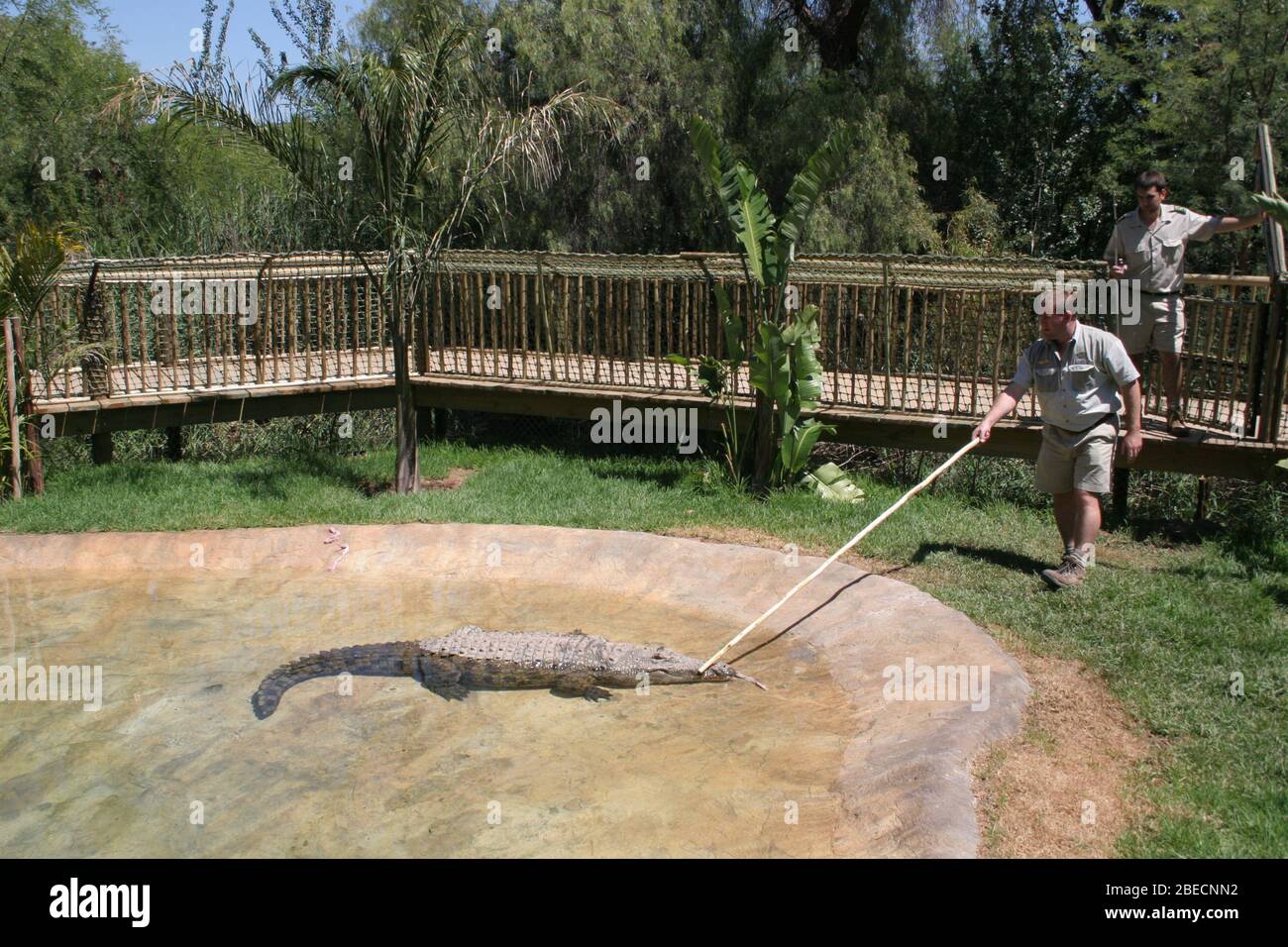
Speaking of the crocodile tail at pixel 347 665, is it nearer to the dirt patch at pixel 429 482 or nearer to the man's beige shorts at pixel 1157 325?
the dirt patch at pixel 429 482

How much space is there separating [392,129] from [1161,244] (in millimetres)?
5846

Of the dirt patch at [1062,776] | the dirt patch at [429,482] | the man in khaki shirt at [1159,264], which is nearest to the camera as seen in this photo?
the dirt patch at [1062,776]

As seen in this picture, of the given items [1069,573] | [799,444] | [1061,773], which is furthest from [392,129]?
[1061,773]

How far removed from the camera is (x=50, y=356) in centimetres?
977

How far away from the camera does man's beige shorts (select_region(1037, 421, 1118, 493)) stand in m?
6.85

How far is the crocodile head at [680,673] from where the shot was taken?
6297mm

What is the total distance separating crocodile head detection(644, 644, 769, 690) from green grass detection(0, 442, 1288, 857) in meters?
1.42

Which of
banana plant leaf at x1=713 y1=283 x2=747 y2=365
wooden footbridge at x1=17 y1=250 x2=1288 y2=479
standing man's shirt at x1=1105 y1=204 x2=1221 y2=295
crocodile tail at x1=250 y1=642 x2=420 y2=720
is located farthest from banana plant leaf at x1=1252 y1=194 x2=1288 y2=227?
crocodile tail at x1=250 y1=642 x2=420 y2=720

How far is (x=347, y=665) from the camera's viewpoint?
654 centimetres

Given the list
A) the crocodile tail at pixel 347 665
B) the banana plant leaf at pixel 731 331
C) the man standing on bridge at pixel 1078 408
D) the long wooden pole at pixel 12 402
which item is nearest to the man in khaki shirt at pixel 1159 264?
the man standing on bridge at pixel 1078 408

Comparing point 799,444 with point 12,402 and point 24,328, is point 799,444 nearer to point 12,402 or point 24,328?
point 12,402

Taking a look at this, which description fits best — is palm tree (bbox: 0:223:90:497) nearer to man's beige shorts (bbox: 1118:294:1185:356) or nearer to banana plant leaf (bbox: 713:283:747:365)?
banana plant leaf (bbox: 713:283:747:365)

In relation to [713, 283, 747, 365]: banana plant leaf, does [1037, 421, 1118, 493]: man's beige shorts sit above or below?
below

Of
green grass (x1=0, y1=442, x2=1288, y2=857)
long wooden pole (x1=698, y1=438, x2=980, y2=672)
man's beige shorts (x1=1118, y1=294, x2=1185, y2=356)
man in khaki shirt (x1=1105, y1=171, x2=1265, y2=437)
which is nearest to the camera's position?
green grass (x1=0, y1=442, x2=1288, y2=857)
